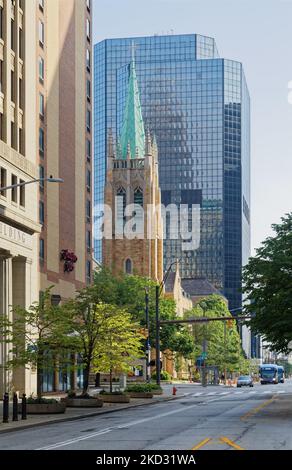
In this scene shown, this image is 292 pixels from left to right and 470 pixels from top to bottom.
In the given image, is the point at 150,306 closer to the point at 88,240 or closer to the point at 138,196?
the point at 88,240

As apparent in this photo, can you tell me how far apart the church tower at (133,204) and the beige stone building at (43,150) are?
7373 centimetres

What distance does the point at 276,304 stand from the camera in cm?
3912

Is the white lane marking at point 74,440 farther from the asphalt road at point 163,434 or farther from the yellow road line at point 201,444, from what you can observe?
the yellow road line at point 201,444

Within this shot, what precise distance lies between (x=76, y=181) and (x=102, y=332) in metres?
29.4

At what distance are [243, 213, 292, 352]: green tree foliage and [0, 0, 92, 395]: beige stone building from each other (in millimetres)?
18436

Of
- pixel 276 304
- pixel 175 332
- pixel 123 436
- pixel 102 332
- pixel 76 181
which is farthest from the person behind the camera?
pixel 175 332

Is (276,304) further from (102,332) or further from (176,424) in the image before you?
(102,332)

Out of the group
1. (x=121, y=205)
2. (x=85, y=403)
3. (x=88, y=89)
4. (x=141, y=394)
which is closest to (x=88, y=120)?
(x=88, y=89)

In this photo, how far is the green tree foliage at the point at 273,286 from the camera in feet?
128


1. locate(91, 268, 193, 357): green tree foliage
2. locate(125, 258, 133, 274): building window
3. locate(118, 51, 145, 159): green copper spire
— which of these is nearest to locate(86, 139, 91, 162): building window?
locate(91, 268, 193, 357): green tree foliage

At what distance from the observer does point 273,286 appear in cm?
4003

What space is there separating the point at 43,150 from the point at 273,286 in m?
32.5

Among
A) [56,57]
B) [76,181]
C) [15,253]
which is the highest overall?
[56,57]
